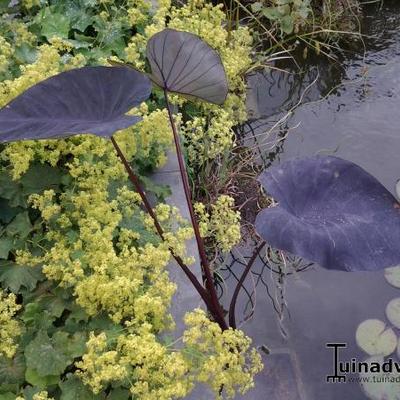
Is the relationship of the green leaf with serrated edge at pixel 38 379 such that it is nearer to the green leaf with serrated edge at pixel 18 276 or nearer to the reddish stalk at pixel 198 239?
the green leaf with serrated edge at pixel 18 276

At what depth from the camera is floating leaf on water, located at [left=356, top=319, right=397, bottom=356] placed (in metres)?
1.92

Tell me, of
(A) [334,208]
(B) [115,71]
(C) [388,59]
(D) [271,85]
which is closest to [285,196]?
(A) [334,208]

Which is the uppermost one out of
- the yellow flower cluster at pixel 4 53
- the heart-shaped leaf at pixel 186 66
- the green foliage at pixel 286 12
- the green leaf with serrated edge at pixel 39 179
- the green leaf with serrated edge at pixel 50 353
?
the green foliage at pixel 286 12

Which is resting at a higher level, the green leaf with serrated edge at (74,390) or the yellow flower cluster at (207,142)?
the yellow flower cluster at (207,142)

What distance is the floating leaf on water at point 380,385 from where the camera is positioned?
71.1 inches

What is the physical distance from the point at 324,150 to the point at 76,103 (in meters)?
1.48

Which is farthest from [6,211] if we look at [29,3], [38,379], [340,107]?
[340,107]

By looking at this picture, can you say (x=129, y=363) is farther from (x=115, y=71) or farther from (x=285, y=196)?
(x=115, y=71)

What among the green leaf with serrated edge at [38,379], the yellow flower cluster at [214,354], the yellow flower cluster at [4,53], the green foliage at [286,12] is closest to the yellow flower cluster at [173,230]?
the yellow flower cluster at [214,354]

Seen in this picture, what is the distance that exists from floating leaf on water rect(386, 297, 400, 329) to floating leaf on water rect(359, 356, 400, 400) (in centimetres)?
22

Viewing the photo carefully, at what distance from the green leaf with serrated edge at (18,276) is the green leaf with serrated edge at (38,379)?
0.24m

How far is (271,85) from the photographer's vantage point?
3.13m

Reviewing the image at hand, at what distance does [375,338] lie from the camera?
1954 mm

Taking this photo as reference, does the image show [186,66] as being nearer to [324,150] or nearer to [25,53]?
[25,53]
